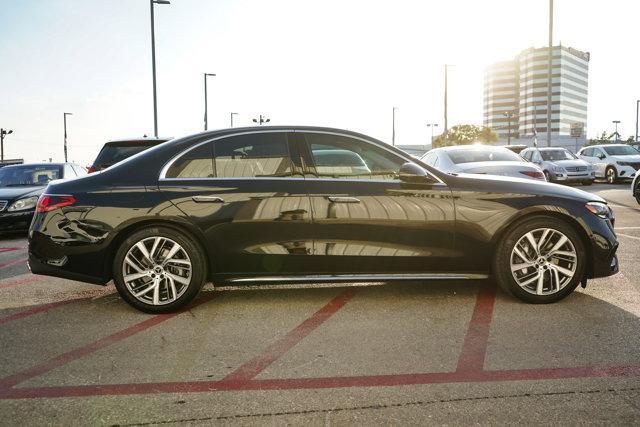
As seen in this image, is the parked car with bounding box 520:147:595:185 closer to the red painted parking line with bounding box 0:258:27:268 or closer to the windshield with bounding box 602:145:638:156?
the windshield with bounding box 602:145:638:156

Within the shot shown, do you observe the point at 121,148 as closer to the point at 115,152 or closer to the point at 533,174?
the point at 115,152

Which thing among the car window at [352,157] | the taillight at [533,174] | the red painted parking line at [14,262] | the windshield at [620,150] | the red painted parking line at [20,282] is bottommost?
the red painted parking line at [14,262]

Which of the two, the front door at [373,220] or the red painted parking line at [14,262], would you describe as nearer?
the front door at [373,220]

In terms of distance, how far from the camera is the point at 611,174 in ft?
80.1

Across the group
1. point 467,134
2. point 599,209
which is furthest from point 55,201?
point 467,134

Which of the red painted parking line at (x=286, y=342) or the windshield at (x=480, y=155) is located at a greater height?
the windshield at (x=480, y=155)

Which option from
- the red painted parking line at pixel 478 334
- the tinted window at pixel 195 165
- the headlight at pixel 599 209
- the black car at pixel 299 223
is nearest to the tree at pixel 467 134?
the headlight at pixel 599 209

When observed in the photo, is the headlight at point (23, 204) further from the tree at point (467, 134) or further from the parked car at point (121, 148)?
the tree at point (467, 134)

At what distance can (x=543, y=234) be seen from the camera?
5.14 metres

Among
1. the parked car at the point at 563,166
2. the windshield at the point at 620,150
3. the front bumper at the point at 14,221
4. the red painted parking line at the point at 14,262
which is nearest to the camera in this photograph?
the red painted parking line at the point at 14,262

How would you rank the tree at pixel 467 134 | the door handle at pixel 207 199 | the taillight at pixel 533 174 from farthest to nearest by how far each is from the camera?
the tree at pixel 467 134, the taillight at pixel 533 174, the door handle at pixel 207 199

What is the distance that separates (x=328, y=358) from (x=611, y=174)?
2383 centimetres

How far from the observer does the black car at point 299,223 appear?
4.97m

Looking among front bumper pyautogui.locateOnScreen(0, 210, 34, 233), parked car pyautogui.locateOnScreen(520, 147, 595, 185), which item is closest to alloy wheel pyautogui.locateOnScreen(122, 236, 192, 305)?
front bumper pyautogui.locateOnScreen(0, 210, 34, 233)
